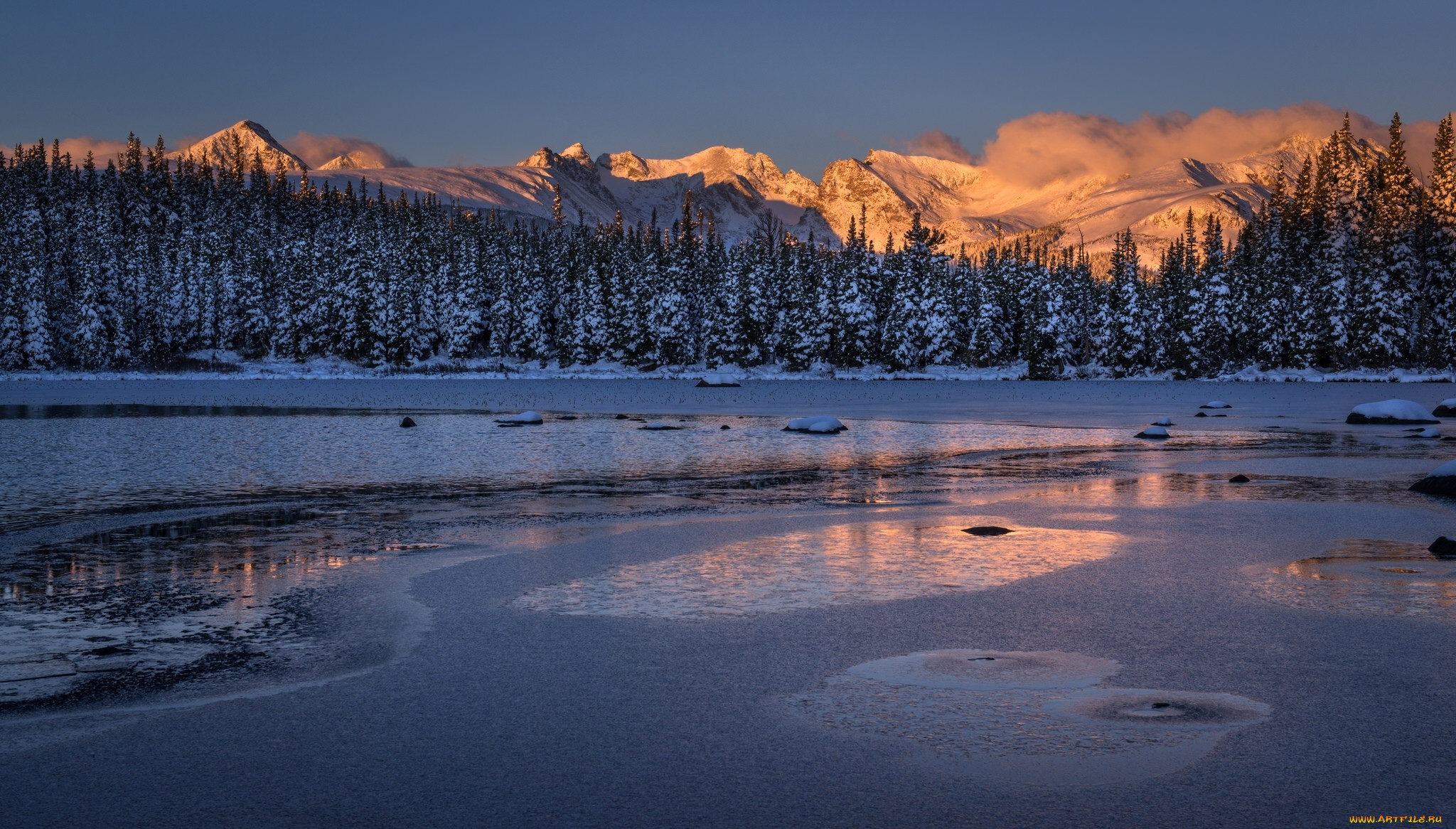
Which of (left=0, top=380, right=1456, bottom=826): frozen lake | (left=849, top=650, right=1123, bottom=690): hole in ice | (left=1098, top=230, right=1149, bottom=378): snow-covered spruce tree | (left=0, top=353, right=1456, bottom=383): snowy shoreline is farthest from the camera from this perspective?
(left=1098, top=230, right=1149, bottom=378): snow-covered spruce tree

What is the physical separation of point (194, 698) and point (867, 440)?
81.8 ft

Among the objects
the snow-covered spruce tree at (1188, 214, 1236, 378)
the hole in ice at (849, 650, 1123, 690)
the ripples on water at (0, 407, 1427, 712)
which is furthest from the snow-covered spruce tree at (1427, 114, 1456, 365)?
the hole in ice at (849, 650, 1123, 690)

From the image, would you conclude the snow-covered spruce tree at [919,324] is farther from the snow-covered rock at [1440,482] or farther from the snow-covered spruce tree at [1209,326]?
the snow-covered rock at [1440,482]

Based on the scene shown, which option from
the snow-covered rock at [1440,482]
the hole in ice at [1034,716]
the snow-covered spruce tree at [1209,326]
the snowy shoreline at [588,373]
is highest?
the snow-covered spruce tree at [1209,326]

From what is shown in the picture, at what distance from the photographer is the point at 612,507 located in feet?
58.4

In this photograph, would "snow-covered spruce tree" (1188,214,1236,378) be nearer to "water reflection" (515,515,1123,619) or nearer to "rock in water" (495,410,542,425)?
"rock in water" (495,410,542,425)

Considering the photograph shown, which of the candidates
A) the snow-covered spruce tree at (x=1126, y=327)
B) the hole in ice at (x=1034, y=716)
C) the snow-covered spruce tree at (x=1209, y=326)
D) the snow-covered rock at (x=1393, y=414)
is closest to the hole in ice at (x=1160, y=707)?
the hole in ice at (x=1034, y=716)

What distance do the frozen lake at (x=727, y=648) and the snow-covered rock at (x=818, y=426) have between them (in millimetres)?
11563

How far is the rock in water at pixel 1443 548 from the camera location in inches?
502

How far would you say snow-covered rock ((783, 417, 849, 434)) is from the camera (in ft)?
110

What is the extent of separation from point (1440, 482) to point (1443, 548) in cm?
661

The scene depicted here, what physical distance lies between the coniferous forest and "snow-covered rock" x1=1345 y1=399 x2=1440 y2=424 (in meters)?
51.0

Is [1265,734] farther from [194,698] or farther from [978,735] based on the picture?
[194,698]

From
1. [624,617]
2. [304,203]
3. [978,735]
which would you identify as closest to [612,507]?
[624,617]
